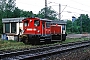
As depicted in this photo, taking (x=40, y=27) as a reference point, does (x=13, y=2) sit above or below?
above

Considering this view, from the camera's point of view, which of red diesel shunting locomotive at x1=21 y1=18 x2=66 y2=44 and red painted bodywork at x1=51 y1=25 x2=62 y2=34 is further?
red painted bodywork at x1=51 y1=25 x2=62 y2=34

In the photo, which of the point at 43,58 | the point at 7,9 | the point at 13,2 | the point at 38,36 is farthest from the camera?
the point at 13,2

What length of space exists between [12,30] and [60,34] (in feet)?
25.8

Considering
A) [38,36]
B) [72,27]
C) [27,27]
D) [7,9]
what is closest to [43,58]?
[38,36]

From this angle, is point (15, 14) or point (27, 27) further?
point (15, 14)

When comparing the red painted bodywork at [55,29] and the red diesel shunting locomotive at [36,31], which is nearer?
the red diesel shunting locomotive at [36,31]

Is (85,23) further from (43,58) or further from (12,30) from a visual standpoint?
(43,58)

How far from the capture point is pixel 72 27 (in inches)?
3246

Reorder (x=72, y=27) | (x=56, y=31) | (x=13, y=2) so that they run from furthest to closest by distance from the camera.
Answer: (x=72, y=27) < (x=13, y=2) < (x=56, y=31)

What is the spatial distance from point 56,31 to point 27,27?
5.25 metres

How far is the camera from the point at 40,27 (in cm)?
2166

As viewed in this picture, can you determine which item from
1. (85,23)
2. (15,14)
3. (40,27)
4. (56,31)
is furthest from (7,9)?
(85,23)

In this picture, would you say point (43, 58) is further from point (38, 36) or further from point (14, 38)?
point (14, 38)

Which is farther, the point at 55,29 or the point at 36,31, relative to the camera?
the point at 55,29
